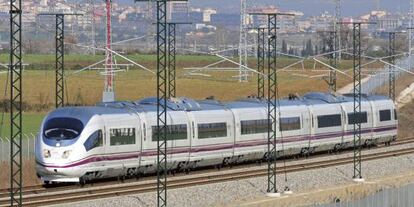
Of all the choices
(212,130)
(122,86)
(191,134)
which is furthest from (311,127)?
(122,86)

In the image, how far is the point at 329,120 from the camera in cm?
5831

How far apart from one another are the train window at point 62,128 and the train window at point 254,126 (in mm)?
11990

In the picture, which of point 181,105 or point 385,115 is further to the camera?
point 385,115

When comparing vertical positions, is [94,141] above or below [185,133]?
above

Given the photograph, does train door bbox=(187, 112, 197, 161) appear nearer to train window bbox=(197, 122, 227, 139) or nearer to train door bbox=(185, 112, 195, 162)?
train door bbox=(185, 112, 195, 162)

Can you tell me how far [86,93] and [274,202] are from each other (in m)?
67.1

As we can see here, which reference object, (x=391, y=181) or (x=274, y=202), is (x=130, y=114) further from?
(x=391, y=181)

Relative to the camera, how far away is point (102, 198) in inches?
1475

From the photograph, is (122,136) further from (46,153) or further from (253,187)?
(253,187)

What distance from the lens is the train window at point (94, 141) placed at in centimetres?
4022

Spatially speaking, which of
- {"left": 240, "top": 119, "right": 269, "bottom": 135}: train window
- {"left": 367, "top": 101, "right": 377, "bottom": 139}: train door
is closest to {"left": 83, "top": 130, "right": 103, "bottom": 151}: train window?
{"left": 240, "top": 119, "right": 269, "bottom": 135}: train window

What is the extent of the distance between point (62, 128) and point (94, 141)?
1.36 meters

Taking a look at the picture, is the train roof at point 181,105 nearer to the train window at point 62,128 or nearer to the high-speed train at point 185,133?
the high-speed train at point 185,133

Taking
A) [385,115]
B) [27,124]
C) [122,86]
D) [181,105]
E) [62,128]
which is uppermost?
[181,105]
